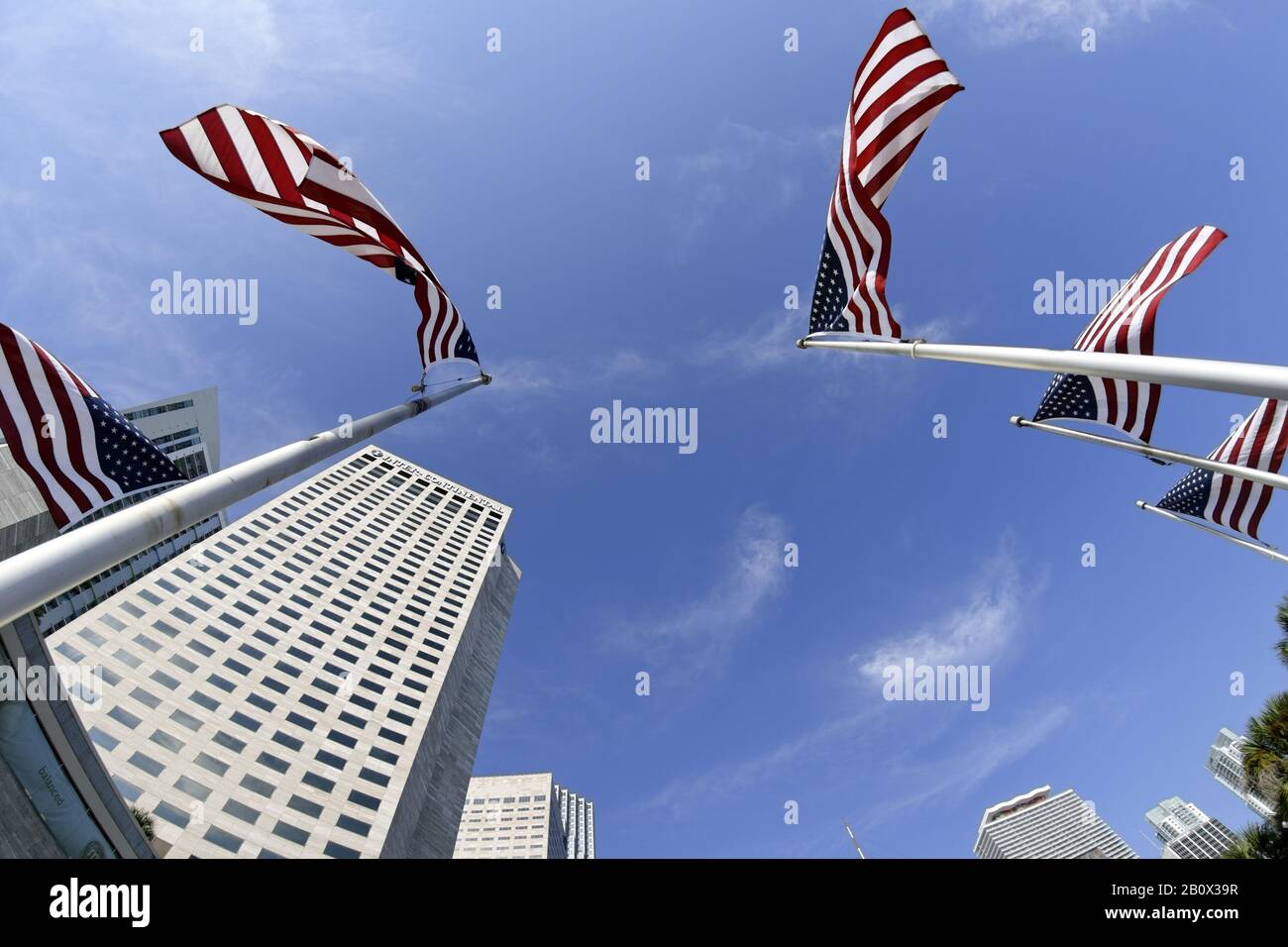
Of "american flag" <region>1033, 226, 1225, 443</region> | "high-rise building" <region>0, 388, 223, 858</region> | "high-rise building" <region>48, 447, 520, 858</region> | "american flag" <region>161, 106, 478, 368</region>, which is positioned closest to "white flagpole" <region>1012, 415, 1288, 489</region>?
"american flag" <region>1033, 226, 1225, 443</region>

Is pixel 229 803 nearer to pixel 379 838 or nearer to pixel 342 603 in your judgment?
pixel 379 838

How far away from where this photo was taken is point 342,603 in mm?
62094

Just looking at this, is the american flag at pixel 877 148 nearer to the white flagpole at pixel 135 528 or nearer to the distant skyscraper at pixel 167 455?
the white flagpole at pixel 135 528

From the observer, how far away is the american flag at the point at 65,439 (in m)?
7.64

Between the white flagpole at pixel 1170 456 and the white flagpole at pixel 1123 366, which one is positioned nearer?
the white flagpole at pixel 1123 366

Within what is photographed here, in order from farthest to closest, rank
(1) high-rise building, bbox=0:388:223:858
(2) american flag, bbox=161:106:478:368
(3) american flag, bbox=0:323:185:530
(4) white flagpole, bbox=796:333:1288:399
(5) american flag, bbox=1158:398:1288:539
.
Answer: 1. (1) high-rise building, bbox=0:388:223:858
2. (5) american flag, bbox=1158:398:1288:539
3. (2) american flag, bbox=161:106:478:368
4. (3) american flag, bbox=0:323:185:530
5. (4) white flagpole, bbox=796:333:1288:399

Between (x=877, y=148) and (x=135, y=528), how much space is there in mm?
12108

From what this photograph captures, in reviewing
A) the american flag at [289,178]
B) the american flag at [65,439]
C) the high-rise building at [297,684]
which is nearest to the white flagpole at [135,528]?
the american flag at [65,439]

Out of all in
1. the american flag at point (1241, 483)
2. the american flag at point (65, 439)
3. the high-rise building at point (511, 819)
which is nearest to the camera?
the american flag at point (65, 439)

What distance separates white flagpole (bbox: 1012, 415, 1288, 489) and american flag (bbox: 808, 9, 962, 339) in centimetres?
464

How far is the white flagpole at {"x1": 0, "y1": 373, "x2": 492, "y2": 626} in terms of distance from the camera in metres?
5.30

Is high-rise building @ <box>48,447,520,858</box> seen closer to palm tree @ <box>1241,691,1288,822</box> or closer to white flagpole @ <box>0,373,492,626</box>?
white flagpole @ <box>0,373,492,626</box>

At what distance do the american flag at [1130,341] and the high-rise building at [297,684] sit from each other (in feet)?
153
